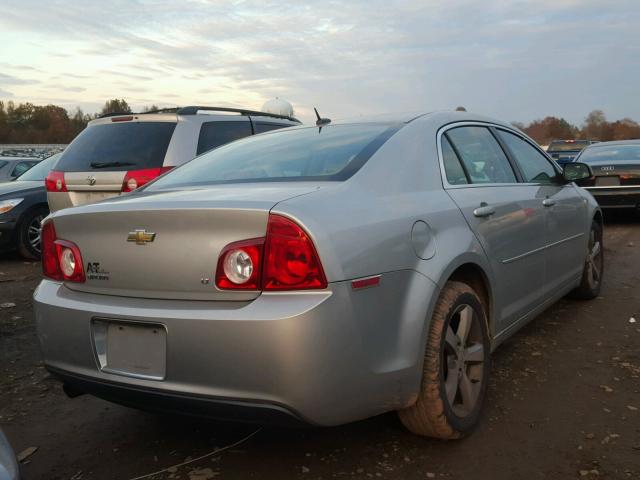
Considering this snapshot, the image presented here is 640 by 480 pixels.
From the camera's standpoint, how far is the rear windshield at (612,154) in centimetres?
1024

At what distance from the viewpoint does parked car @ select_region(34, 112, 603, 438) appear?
2.16m

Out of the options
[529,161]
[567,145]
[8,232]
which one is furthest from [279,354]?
[567,145]

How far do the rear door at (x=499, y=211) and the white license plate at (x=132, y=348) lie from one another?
155 centimetres

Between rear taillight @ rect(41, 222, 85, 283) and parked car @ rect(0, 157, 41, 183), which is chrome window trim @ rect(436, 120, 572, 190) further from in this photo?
parked car @ rect(0, 157, 41, 183)

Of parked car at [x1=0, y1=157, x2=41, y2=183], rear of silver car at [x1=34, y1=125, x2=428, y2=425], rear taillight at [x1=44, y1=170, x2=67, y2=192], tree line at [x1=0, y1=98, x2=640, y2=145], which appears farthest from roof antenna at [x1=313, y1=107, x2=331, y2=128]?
tree line at [x1=0, y1=98, x2=640, y2=145]

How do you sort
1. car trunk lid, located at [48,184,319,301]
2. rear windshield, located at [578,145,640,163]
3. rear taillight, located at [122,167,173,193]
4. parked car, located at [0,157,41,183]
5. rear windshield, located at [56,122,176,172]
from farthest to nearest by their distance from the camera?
parked car, located at [0,157,41,183] → rear windshield, located at [578,145,640,163] → rear windshield, located at [56,122,176,172] → rear taillight, located at [122,167,173,193] → car trunk lid, located at [48,184,319,301]

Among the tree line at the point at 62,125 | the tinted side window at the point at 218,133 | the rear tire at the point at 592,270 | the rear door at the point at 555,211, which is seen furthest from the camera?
the tree line at the point at 62,125

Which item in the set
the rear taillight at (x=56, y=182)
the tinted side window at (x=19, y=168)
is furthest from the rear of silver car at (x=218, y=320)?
the tinted side window at (x=19, y=168)

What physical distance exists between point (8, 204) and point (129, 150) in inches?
119

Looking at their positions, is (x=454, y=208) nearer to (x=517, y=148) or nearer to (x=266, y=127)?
(x=517, y=148)

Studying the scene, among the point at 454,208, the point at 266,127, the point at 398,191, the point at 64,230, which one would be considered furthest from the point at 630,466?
the point at 266,127

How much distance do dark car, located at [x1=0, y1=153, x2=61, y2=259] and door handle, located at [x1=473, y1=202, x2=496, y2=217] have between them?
685cm

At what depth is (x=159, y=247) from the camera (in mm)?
2350

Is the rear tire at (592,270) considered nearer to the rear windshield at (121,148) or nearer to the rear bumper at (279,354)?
the rear bumper at (279,354)
